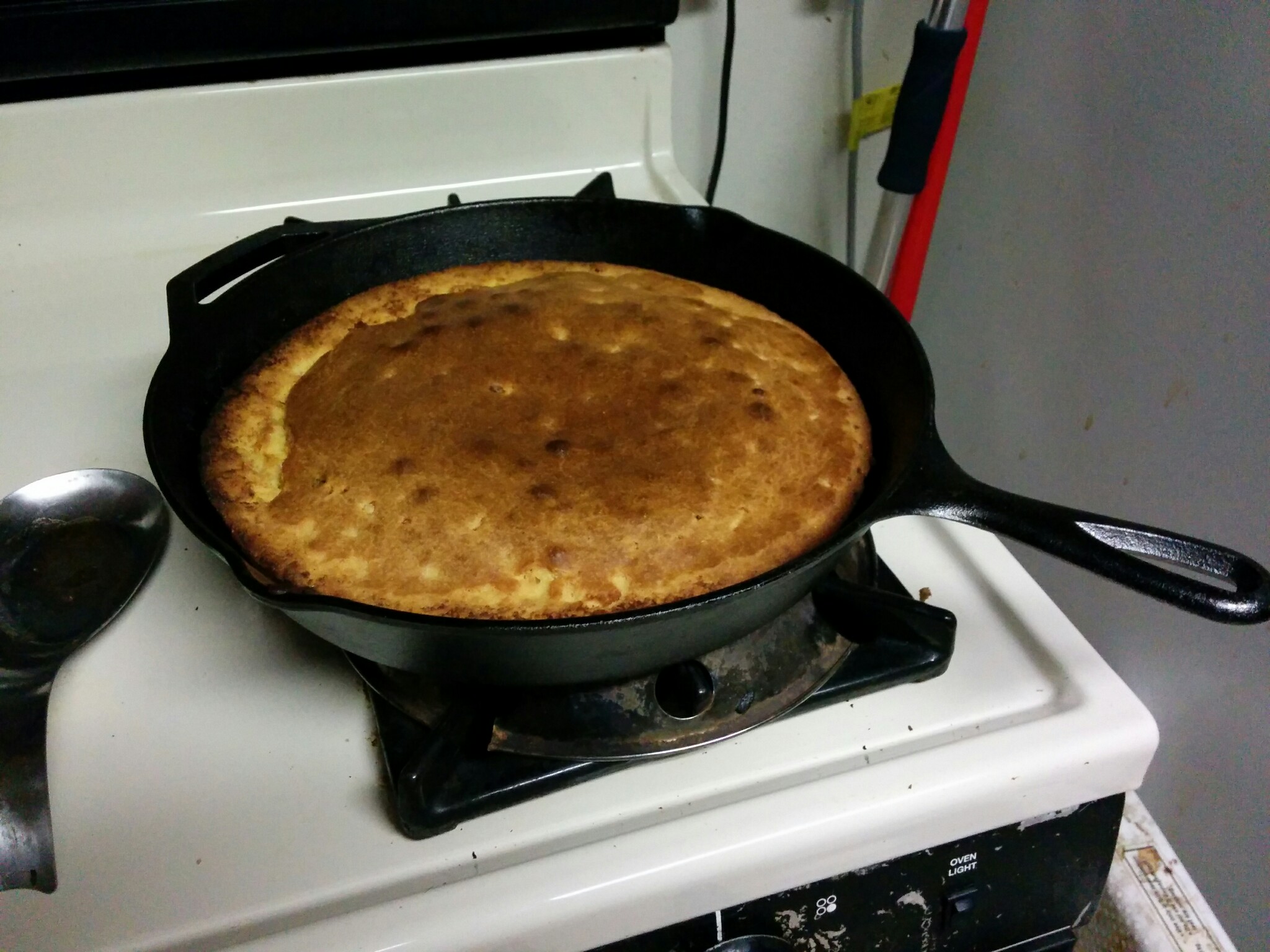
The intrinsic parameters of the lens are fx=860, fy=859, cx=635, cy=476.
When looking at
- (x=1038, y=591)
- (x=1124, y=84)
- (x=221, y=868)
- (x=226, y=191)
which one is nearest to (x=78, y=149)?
(x=226, y=191)

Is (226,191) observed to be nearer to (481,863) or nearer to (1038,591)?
(481,863)

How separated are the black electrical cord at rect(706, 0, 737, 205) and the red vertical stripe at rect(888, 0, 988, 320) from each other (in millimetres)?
293

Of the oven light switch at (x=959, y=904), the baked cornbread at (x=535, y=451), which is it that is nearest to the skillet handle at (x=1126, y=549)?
the baked cornbread at (x=535, y=451)

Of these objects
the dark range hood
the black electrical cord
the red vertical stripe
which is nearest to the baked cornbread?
the dark range hood

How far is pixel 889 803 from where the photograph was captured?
0.49m

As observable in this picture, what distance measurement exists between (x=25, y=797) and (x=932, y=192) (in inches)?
49.7

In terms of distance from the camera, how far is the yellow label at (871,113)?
51.2 inches

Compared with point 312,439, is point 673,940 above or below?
below

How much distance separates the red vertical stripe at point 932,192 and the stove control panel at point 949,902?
87 cm

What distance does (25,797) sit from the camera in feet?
1.61

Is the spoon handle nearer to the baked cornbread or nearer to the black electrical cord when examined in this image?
the baked cornbread

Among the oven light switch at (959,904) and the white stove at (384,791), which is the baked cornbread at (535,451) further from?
the oven light switch at (959,904)

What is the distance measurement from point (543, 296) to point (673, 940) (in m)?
0.52

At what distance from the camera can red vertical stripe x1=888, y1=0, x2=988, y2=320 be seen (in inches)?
45.9
